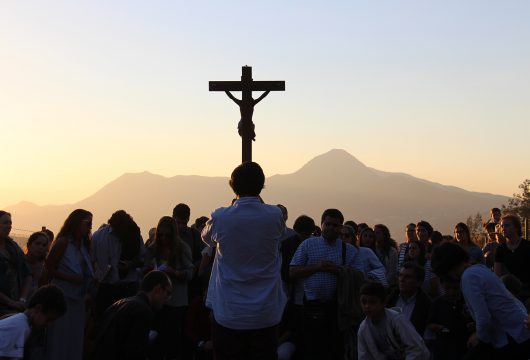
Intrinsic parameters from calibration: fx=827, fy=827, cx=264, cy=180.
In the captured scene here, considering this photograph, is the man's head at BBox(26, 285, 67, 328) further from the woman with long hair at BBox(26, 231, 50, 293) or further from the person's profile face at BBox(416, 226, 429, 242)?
the person's profile face at BBox(416, 226, 429, 242)

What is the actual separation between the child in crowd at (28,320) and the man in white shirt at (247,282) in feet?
5.00

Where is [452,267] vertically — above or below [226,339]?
above

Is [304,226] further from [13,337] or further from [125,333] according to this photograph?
[13,337]

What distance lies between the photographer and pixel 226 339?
603cm

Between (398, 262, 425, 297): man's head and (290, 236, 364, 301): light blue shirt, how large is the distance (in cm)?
52

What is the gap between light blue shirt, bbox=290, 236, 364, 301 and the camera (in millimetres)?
8836

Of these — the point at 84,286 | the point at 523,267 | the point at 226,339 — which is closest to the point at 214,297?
the point at 226,339

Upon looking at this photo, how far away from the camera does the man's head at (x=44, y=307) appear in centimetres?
676

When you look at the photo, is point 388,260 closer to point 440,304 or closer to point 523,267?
point 523,267

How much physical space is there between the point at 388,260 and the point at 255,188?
6746 millimetres

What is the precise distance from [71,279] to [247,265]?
3954 millimetres

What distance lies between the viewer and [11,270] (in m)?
8.87

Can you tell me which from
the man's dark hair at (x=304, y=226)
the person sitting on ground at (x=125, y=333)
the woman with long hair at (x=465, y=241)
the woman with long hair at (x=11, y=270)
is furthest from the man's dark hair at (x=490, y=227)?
the person sitting on ground at (x=125, y=333)

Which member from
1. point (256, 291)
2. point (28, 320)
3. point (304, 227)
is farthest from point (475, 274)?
point (304, 227)
